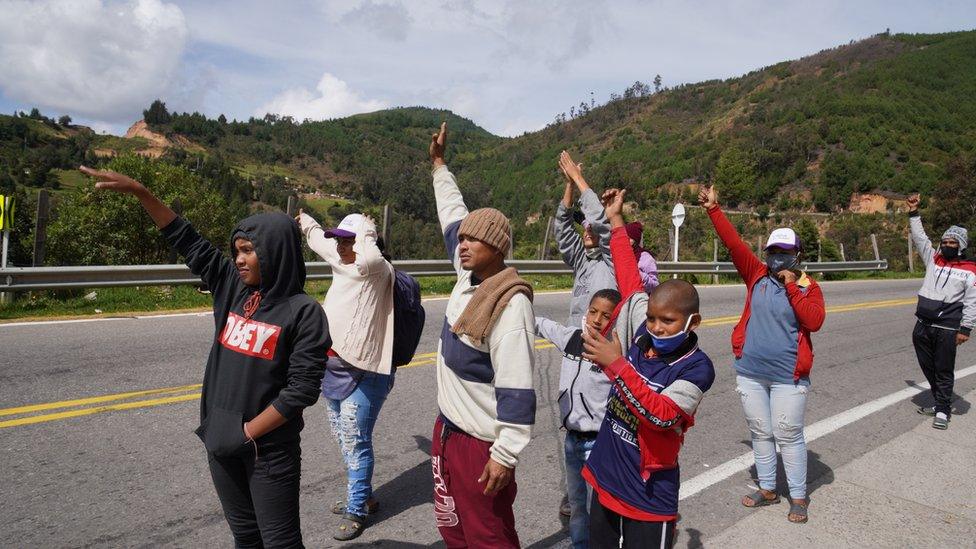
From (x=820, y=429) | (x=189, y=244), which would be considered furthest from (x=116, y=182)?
(x=820, y=429)

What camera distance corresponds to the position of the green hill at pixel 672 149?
7938 cm

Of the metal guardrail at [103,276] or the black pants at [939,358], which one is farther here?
the metal guardrail at [103,276]

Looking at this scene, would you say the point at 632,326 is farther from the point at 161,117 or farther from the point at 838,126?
the point at 161,117

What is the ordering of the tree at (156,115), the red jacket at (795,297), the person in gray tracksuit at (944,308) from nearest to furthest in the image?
the red jacket at (795,297), the person in gray tracksuit at (944,308), the tree at (156,115)

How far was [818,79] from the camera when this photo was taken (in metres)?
120

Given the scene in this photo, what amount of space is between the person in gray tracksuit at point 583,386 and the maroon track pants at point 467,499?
0.71 meters

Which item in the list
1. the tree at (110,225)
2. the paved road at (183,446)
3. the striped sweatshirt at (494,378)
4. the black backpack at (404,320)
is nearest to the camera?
the striped sweatshirt at (494,378)

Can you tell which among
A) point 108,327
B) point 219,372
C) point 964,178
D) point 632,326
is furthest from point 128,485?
point 964,178

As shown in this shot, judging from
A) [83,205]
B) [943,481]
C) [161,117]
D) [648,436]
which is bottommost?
[943,481]

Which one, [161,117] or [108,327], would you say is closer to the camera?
[108,327]

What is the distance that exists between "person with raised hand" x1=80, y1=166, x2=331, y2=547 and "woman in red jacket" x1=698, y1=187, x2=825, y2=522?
9.03 ft

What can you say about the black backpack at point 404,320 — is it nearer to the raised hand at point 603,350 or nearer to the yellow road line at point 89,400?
the raised hand at point 603,350

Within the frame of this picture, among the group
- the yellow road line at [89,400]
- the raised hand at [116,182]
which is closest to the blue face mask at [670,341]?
the raised hand at [116,182]

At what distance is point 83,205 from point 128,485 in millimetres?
51867
